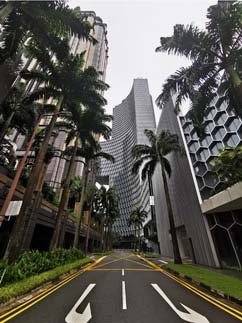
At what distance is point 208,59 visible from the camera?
12.9 metres

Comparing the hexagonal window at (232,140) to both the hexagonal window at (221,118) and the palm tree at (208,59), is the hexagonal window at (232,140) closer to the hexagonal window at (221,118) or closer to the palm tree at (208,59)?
the hexagonal window at (221,118)

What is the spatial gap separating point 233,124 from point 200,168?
6.07 metres

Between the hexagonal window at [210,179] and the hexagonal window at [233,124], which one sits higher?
the hexagonal window at [233,124]

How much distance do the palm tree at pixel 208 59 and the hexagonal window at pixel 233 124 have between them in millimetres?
9476

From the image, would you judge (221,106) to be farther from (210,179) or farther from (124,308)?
(124,308)

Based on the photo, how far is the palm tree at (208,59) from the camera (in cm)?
1148

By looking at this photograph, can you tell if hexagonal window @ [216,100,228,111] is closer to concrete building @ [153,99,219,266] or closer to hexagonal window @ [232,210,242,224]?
concrete building @ [153,99,219,266]

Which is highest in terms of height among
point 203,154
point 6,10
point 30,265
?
point 203,154

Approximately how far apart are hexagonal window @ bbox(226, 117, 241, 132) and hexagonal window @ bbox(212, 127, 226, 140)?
71cm

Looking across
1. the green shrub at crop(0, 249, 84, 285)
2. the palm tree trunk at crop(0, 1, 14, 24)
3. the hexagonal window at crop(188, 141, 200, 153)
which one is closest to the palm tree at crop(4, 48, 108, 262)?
the green shrub at crop(0, 249, 84, 285)

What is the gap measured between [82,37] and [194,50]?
269 inches

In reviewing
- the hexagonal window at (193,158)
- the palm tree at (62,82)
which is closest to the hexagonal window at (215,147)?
the hexagonal window at (193,158)

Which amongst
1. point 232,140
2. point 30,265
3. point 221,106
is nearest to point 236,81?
point 232,140

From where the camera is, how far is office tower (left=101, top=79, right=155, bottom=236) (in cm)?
12600
